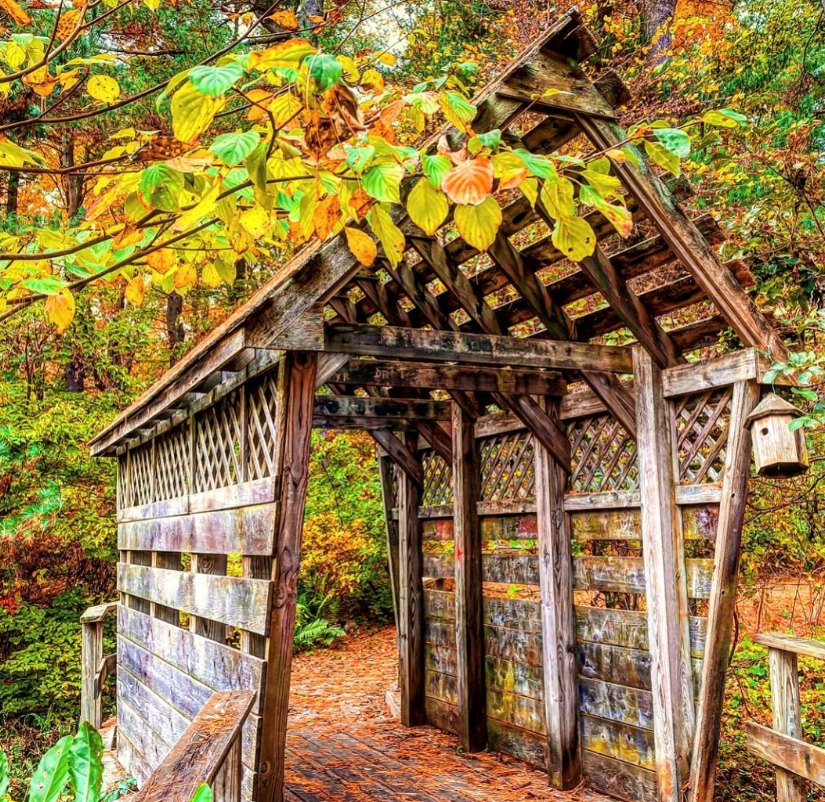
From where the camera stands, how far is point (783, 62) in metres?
8.41

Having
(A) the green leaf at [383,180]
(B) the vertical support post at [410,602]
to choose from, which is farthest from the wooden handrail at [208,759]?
(B) the vertical support post at [410,602]

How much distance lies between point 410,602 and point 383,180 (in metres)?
5.57

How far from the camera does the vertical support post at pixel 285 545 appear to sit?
11.3 feet

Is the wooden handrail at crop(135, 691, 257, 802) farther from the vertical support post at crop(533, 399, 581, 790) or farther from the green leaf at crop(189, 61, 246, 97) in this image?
the vertical support post at crop(533, 399, 581, 790)

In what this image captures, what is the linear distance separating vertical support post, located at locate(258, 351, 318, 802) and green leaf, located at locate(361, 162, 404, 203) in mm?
1980

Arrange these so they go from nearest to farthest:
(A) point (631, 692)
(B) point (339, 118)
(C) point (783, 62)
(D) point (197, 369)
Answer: (B) point (339, 118) → (D) point (197, 369) → (A) point (631, 692) → (C) point (783, 62)

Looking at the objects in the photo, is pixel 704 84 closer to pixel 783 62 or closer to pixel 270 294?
pixel 783 62

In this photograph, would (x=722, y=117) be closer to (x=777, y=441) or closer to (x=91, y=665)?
(x=777, y=441)

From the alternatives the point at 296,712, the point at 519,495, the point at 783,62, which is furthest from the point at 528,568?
the point at 783,62

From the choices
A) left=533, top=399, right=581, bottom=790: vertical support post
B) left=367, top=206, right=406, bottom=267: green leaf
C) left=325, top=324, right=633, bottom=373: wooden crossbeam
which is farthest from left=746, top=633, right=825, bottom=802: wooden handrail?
left=367, top=206, right=406, bottom=267: green leaf

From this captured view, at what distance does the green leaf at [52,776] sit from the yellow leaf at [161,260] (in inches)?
47.2

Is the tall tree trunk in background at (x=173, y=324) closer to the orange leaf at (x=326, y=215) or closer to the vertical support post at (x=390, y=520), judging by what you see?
the vertical support post at (x=390, y=520)

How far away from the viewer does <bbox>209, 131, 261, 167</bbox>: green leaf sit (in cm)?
137

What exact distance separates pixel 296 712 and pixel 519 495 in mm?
3694
